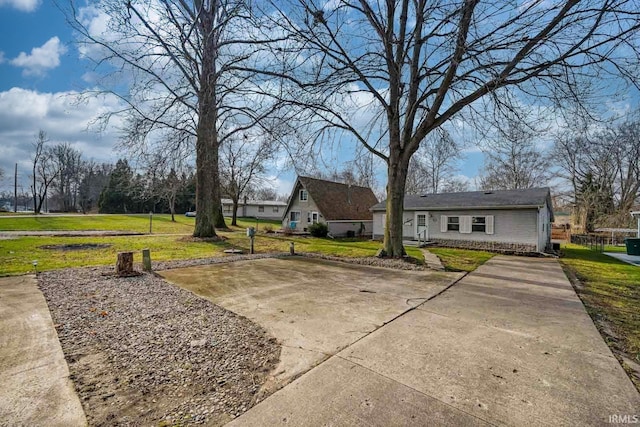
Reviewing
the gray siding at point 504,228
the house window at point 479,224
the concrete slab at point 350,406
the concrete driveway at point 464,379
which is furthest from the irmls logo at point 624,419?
the house window at point 479,224

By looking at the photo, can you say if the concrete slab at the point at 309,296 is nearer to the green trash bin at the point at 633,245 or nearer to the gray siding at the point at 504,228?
the gray siding at the point at 504,228

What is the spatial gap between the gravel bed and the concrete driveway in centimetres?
45

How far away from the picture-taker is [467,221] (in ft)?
56.6

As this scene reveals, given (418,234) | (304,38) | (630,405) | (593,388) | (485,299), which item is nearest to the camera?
Result: (630,405)

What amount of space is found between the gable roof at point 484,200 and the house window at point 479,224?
784mm

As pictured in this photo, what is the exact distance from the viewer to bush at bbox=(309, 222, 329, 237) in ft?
70.1

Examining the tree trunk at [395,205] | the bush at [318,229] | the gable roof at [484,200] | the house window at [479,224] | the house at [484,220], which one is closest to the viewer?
the tree trunk at [395,205]

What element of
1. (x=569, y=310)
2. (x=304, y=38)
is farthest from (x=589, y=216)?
(x=304, y=38)

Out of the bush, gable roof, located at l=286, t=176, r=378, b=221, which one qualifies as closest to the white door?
gable roof, located at l=286, t=176, r=378, b=221

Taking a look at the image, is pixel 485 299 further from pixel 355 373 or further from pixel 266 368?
pixel 266 368

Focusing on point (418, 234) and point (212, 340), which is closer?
point (212, 340)

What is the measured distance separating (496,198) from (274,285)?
16.0 m

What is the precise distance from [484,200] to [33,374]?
19.5m

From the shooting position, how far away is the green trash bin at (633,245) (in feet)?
48.8
